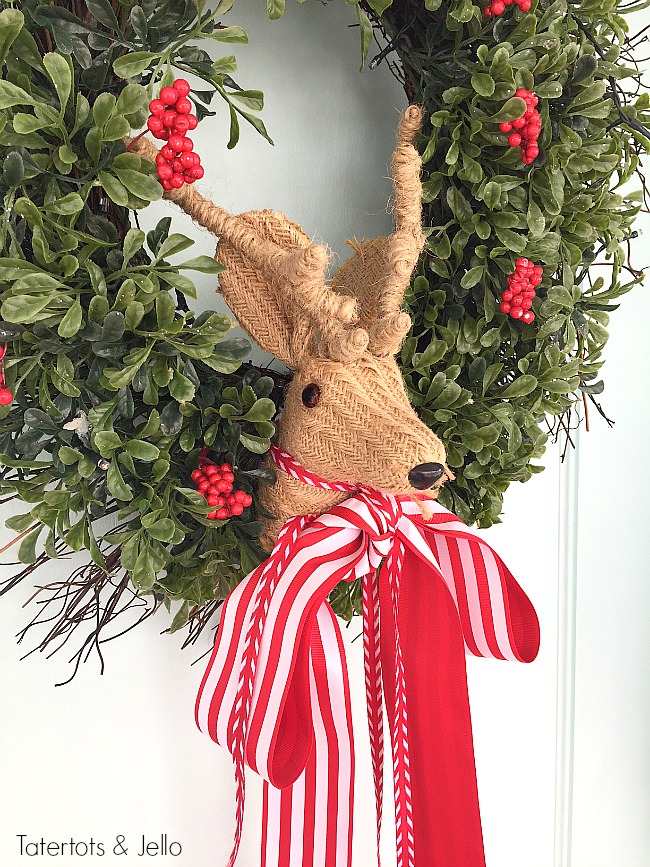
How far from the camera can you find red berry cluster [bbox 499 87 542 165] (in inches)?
24.1

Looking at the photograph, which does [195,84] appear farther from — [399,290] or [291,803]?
[291,803]

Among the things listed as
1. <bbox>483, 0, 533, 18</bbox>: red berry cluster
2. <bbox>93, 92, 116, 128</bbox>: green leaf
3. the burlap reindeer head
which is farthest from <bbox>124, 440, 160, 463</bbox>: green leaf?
<bbox>483, 0, 533, 18</bbox>: red berry cluster

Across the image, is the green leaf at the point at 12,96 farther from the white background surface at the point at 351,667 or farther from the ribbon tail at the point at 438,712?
the ribbon tail at the point at 438,712

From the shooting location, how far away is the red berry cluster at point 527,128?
61 centimetres

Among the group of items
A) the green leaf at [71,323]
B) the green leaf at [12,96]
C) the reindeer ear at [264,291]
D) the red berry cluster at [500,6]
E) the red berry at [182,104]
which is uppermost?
the red berry cluster at [500,6]

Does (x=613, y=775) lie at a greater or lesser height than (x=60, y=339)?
lesser

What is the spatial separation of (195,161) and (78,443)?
227mm

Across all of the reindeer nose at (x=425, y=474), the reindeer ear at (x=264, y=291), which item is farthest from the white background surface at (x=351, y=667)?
the reindeer nose at (x=425, y=474)

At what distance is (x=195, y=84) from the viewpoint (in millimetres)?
713

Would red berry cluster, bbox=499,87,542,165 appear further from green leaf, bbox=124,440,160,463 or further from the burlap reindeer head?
green leaf, bbox=124,440,160,463

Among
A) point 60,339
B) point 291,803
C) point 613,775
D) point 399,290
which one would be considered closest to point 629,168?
point 399,290

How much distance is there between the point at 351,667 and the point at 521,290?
0.48 meters

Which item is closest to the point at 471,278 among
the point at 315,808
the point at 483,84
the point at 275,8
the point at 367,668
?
the point at 483,84

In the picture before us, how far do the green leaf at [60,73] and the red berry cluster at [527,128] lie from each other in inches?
13.3
